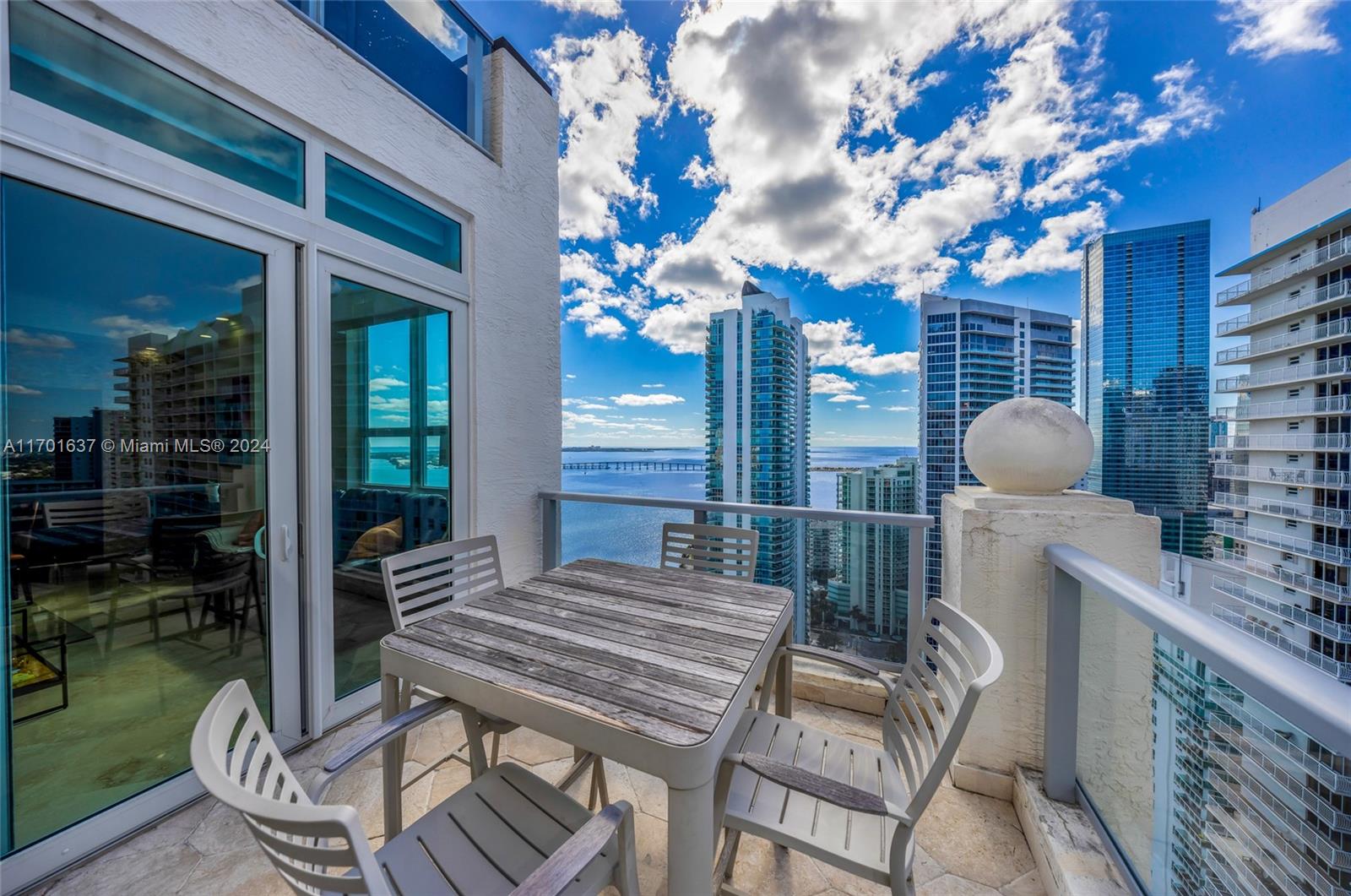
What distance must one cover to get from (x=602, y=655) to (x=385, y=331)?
2.37 meters

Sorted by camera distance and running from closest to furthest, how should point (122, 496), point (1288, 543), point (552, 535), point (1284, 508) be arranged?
point (122, 496) → point (552, 535) → point (1288, 543) → point (1284, 508)

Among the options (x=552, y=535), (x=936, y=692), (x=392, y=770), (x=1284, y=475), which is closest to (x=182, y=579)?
(x=392, y=770)

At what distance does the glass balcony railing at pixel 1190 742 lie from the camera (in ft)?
2.33

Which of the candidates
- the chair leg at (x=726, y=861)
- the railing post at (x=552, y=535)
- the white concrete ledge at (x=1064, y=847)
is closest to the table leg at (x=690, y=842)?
the chair leg at (x=726, y=861)

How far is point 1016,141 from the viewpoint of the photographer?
528cm

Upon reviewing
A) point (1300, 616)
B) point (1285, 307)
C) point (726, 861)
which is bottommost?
point (1300, 616)

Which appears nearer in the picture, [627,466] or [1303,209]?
[627,466]

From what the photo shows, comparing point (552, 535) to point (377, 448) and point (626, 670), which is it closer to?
point (377, 448)

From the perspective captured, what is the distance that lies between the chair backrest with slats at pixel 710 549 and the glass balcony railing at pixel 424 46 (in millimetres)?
3088

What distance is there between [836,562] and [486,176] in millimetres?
3519

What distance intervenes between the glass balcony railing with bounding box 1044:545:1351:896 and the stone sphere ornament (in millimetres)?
326

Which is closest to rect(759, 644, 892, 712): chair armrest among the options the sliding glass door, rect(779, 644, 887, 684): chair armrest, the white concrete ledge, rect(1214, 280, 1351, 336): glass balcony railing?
rect(779, 644, 887, 684): chair armrest

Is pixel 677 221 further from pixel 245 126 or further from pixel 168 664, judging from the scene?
pixel 168 664

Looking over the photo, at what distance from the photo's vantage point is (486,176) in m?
3.24
